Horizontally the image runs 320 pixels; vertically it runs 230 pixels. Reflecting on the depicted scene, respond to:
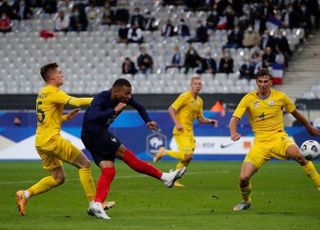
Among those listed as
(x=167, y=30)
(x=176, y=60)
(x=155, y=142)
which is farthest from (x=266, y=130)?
(x=167, y=30)

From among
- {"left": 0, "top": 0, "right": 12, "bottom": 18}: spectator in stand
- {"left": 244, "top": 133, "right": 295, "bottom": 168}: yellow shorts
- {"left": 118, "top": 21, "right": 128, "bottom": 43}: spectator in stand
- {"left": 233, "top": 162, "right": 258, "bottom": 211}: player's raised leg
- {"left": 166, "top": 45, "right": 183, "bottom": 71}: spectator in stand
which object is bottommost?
{"left": 166, "top": 45, "right": 183, "bottom": 71}: spectator in stand

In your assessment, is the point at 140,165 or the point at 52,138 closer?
the point at 140,165

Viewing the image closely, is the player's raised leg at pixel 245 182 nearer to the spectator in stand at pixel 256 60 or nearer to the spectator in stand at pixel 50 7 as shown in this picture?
the spectator in stand at pixel 256 60

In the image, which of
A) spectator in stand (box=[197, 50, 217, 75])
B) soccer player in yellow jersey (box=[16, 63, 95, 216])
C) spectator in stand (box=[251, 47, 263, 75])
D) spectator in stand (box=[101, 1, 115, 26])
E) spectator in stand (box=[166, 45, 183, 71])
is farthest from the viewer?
spectator in stand (box=[101, 1, 115, 26])

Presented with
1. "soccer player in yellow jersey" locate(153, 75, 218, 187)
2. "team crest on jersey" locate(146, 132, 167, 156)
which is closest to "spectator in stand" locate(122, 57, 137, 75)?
"team crest on jersey" locate(146, 132, 167, 156)

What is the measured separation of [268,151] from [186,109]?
664 cm

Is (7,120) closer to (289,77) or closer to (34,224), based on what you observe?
(289,77)

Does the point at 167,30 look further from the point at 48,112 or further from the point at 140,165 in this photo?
the point at 140,165

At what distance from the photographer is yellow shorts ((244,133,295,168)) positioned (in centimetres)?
1500

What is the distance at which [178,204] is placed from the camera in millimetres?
15930

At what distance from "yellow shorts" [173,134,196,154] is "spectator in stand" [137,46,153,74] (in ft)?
51.7

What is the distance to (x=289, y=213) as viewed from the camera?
1423 cm

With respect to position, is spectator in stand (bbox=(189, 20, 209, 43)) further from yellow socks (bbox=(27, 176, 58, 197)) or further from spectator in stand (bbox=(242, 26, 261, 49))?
yellow socks (bbox=(27, 176, 58, 197))

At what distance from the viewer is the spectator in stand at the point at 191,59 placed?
36219mm
